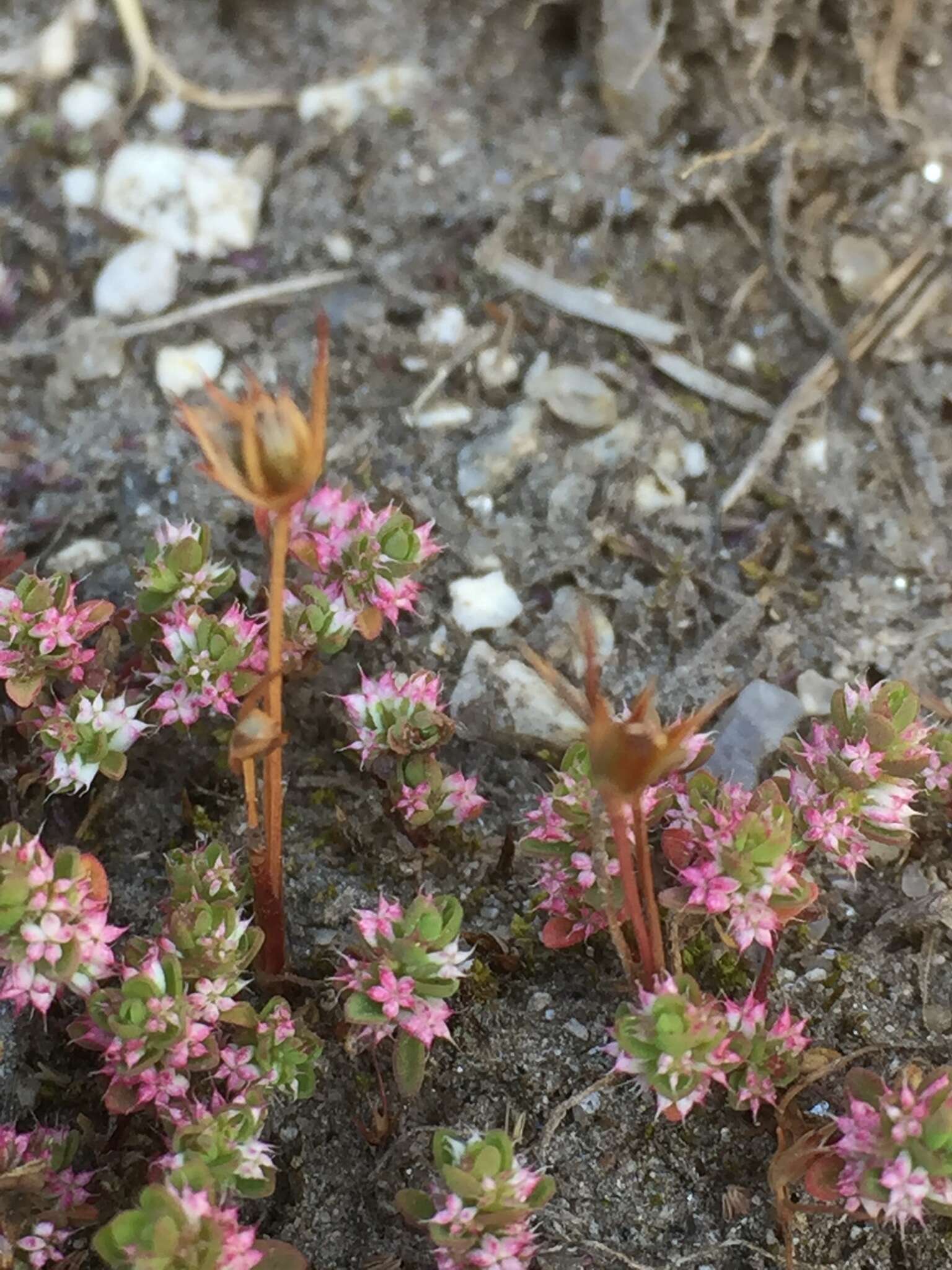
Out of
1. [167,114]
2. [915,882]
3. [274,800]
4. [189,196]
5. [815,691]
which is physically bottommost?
[915,882]

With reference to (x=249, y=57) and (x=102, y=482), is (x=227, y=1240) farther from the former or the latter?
(x=249, y=57)

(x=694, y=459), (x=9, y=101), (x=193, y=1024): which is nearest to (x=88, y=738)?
(x=193, y=1024)

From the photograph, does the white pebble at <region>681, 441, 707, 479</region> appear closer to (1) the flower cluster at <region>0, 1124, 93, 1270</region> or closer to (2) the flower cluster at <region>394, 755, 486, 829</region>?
(2) the flower cluster at <region>394, 755, 486, 829</region>

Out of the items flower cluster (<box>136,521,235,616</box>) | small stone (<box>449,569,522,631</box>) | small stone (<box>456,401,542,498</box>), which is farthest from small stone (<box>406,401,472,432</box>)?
flower cluster (<box>136,521,235,616</box>)

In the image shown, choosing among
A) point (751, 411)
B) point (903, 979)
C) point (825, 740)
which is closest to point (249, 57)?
point (751, 411)

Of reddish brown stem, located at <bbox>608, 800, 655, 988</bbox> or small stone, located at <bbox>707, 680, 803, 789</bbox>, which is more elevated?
reddish brown stem, located at <bbox>608, 800, 655, 988</bbox>

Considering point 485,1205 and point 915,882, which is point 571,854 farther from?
point 915,882
